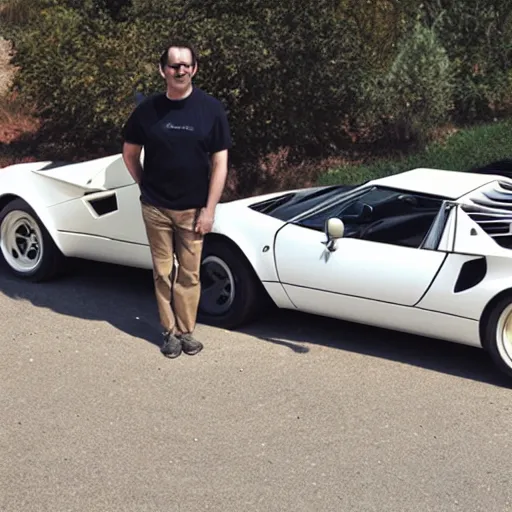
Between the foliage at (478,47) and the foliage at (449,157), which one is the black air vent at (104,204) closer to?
the foliage at (449,157)

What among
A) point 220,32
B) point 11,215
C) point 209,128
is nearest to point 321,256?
point 209,128

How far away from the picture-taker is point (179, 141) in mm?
5227

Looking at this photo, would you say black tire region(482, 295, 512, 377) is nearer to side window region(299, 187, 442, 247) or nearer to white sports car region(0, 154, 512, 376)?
white sports car region(0, 154, 512, 376)

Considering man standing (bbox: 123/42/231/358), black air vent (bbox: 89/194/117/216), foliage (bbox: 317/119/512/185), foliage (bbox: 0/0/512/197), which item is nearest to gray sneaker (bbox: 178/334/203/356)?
man standing (bbox: 123/42/231/358)

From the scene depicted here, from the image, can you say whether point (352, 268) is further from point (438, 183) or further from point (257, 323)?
point (257, 323)

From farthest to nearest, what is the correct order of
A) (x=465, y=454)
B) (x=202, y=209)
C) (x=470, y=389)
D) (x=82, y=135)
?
(x=82, y=135) < (x=202, y=209) < (x=470, y=389) < (x=465, y=454)

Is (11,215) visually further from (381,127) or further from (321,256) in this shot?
(381,127)

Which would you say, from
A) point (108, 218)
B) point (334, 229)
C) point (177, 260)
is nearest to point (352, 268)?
point (334, 229)

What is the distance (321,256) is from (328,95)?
460 cm

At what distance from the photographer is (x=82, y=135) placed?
10.5m

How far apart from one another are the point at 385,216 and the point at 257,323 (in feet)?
4.03

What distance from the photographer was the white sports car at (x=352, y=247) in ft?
16.5

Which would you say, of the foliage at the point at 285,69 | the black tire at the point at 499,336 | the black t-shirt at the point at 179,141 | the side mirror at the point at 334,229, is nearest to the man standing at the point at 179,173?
the black t-shirt at the point at 179,141

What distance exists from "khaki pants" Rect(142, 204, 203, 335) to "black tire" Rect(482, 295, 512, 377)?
5.88ft
